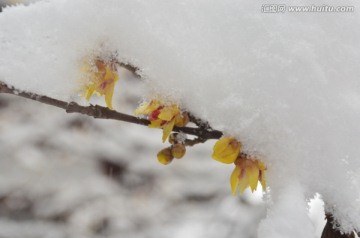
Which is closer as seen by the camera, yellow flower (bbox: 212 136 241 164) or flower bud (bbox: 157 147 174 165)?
yellow flower (bbox: 212 136 241 164)

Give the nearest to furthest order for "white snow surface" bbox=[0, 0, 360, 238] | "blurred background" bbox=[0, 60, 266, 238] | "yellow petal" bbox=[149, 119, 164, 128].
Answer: "white snow surface" bbox=[0, 0, 360, 238]
"yellow petal" bbox=[149, 119, 164, 128]
"blurred background" bbox=[0, 60, 266, 238]

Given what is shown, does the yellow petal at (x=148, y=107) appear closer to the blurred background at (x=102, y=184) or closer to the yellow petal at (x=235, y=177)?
the yellow petal at (x=235, y=177)

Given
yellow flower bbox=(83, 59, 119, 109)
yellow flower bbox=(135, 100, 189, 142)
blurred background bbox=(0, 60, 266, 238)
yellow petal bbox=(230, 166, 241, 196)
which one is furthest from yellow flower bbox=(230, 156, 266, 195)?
blurred background bbox=(0, 60, 266, 238)

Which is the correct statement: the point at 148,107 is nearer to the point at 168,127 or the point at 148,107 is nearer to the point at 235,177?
the point at 168,127

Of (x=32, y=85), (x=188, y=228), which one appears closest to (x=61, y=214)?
(x=188, y=228)

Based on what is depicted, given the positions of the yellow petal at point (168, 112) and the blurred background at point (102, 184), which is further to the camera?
the blurred background at point (102, 184)

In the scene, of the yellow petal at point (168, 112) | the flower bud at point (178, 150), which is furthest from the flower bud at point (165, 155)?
the yellow petal at point (168, 112)

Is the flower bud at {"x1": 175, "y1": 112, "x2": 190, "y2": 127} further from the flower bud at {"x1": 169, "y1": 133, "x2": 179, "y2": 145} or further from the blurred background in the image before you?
the blurred background

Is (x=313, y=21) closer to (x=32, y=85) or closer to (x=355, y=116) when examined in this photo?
(x=355, y=116)
